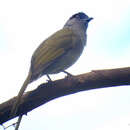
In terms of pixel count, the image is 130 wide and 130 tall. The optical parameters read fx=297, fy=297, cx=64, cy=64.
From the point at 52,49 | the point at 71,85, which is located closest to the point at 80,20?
the point at 52,49

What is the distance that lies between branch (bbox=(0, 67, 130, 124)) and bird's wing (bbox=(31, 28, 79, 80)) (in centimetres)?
80

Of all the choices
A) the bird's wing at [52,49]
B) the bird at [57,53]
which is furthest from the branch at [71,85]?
the bird's wing at [52,49]

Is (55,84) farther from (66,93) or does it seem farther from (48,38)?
(48,38)

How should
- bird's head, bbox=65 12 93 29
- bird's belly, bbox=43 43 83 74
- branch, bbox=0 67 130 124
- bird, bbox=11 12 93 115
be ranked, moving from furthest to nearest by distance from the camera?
bird's head, bbox=65 12 93 29, bird's belly, bbox=43 43 83 74, bird, bbox=11 12 93 115, branch, bbox=0 67 130 124

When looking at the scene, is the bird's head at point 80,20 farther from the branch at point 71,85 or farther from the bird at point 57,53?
the branch at point 71,85

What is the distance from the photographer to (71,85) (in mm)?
3066

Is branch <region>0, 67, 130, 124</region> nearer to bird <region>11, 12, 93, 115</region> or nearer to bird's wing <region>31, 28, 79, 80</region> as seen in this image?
bird <region>11, 12, 93, 115</region>

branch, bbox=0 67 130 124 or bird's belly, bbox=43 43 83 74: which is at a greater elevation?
branch, bbox=0 67 130 124

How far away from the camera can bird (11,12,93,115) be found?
389cm

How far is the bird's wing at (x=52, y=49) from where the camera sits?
13.0 ft

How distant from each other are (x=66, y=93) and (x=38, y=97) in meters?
0.29

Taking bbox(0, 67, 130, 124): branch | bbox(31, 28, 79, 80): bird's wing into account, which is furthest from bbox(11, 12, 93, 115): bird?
bbox(0, 67, 130, 124): branch

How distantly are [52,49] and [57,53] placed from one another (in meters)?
0.14

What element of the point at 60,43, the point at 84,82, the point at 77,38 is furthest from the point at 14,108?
the point at 77,38
